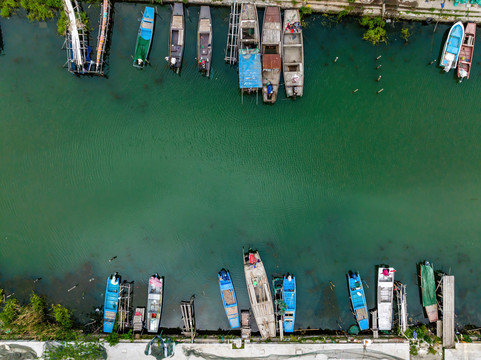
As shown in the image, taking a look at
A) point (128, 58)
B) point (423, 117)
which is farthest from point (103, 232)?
point (423, 117)

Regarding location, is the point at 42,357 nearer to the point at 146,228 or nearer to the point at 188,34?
the point at 146,228

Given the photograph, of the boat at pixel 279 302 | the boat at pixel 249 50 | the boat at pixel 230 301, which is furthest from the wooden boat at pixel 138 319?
the boat at pixel 249 50

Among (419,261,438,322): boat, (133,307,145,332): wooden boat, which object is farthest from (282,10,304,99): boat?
(133,307,145,332): wooden boat

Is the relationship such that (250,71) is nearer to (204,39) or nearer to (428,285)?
(204,39)

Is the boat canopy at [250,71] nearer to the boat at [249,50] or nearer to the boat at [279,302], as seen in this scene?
the boat at [249,50]

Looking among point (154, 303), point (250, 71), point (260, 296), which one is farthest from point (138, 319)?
point (250, 71)

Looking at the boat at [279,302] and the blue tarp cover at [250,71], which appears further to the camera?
→ the boat at [279,302]
